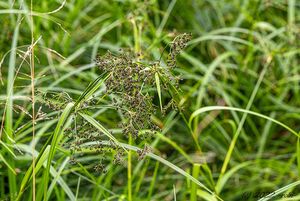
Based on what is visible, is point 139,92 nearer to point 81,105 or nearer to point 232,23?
point 81,105

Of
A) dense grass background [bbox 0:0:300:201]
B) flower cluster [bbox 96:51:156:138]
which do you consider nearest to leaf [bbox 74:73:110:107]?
flower cluster [bbox 96:51:156:138]

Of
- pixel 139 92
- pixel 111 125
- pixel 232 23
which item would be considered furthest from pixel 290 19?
pixel 139 92

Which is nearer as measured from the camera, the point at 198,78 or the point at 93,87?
the point at 93,87

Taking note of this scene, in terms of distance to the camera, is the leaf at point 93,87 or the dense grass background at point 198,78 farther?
the dense grass background at point 198,78

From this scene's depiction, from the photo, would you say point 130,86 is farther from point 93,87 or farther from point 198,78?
point 198,78

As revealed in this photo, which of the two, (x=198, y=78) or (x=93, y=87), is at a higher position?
(x=93, y=87)

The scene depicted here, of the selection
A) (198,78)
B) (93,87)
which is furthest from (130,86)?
(198,78)

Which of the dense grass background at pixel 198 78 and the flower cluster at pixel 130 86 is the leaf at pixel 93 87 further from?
the dense grass background at pixel 198 78

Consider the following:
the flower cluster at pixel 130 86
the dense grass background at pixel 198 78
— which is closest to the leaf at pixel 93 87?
the flower cluster at pixel 130 86

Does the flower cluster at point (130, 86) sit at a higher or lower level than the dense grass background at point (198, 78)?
higher

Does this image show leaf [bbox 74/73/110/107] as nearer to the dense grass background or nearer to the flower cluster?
the flower cluster

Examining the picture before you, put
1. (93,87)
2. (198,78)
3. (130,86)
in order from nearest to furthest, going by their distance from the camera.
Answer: (130,86)
(93,87)
(198,78)
